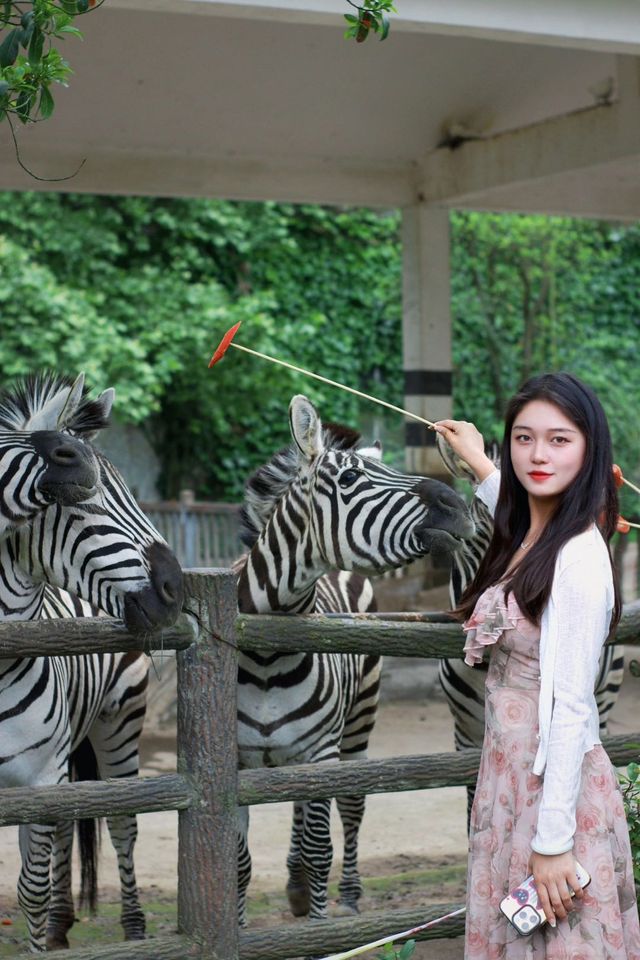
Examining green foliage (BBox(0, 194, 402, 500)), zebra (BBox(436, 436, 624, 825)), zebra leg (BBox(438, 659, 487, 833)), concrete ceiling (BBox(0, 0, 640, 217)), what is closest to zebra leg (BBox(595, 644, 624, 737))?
zebra (BBox(436, 436, 624, 825))

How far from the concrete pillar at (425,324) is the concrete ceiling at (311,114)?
0.28m

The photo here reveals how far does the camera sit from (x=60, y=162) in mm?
9117

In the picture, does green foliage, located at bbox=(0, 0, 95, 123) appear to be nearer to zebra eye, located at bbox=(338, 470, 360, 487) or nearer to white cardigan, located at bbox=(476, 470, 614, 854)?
zebra eye, located at bbox=(338, 470, 360, 487)

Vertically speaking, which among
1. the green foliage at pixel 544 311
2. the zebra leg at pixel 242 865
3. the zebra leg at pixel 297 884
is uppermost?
the green foliage at pixel 544 311

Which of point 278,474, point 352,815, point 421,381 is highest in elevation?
point 421,381

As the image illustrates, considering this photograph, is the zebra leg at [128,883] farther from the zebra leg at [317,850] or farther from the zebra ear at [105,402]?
the zebra ear at [105,402]

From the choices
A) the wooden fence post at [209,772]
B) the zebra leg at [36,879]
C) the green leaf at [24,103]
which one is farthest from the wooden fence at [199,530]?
the green leaf at [24,103]

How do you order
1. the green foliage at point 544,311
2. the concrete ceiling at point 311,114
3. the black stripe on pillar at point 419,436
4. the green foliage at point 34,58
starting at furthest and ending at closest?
1. the green foliage at point 544,311
2. the black stripe on pillar at point 419,436
3. the concrete ceiling at point 311,114
4. the green foliage at point 34,58

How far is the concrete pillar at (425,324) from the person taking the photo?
10.3 metres

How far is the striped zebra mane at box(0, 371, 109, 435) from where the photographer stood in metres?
3.66

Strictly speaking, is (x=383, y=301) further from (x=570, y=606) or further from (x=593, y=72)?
(x=570, y=606)

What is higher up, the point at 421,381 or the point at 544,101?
the point at 544,101

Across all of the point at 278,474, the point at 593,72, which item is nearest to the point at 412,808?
the point at 278,474

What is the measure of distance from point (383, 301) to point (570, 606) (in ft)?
44.1
